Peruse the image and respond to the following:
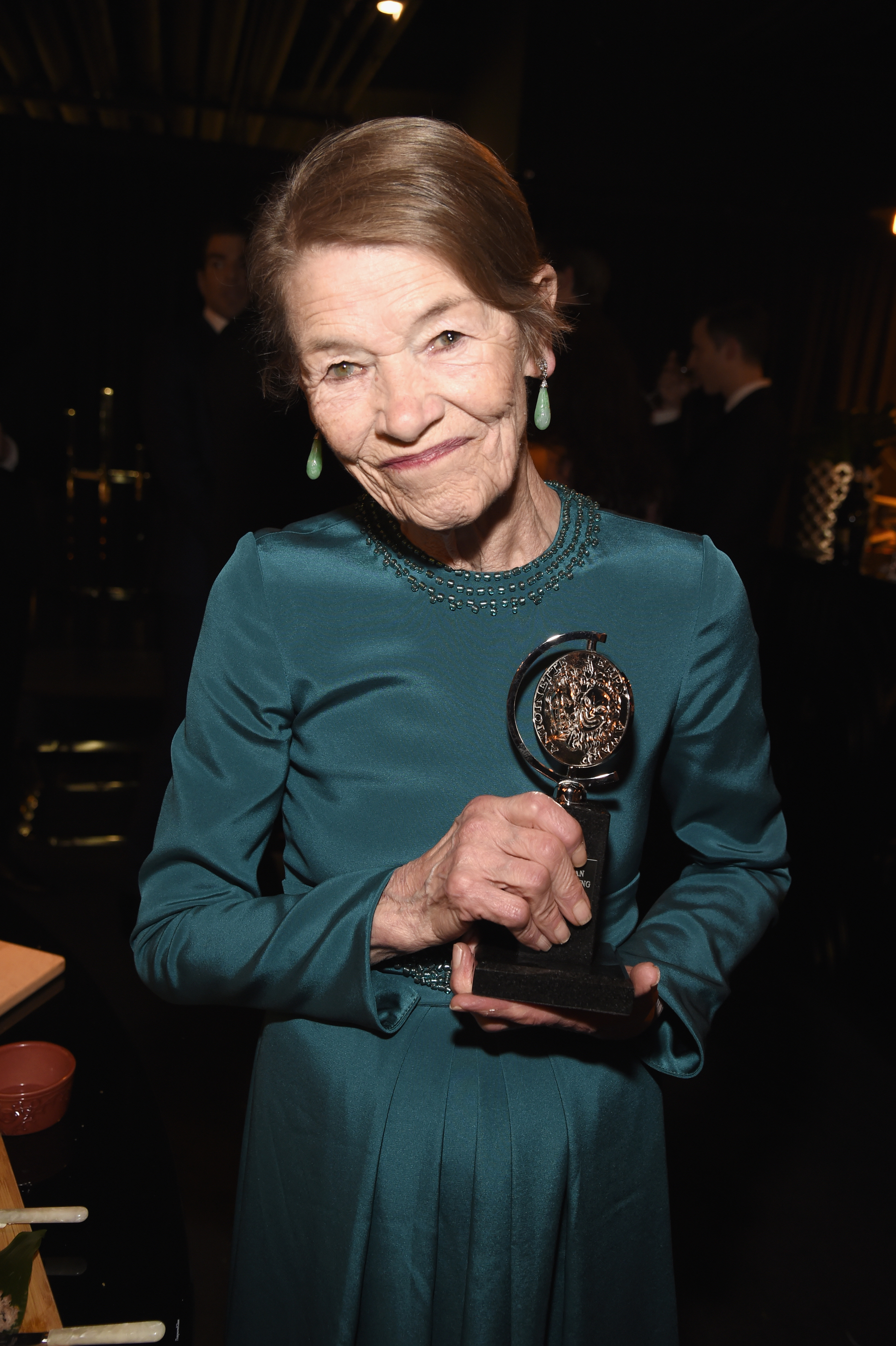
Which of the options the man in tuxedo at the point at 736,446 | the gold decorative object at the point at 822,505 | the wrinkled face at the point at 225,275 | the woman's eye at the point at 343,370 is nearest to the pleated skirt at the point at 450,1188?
the woman's eye at the point at 343,370

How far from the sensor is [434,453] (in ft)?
3.30

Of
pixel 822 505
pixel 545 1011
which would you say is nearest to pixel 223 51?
pixel 822 505

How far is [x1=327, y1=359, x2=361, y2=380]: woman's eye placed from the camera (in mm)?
1015

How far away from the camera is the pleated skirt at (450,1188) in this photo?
1.08 metres

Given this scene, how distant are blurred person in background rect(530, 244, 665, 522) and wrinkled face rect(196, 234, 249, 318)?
135 centimetres

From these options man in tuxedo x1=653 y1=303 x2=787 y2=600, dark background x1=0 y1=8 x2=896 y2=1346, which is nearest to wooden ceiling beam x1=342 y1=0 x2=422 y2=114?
dark background x1=0 y1=8 x2=896 y2=1346

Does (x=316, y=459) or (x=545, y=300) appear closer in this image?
(x=545, y=300)

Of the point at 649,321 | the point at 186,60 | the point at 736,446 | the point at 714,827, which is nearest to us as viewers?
the point at 714,827

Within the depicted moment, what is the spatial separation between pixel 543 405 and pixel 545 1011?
64 cm

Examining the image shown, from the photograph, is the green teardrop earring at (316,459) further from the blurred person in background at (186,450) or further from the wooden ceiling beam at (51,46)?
the wooden ceiling beam at (51,46)

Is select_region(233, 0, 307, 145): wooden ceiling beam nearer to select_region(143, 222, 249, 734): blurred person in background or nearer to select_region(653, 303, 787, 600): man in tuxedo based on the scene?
select_region(143, 222, 249, 734): blurred person in background

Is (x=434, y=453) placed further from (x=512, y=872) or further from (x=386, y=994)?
(x=386, y=994)

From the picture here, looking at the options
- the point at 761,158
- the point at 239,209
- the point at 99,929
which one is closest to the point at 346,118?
the point at 239,209

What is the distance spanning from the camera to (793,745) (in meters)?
4.52
